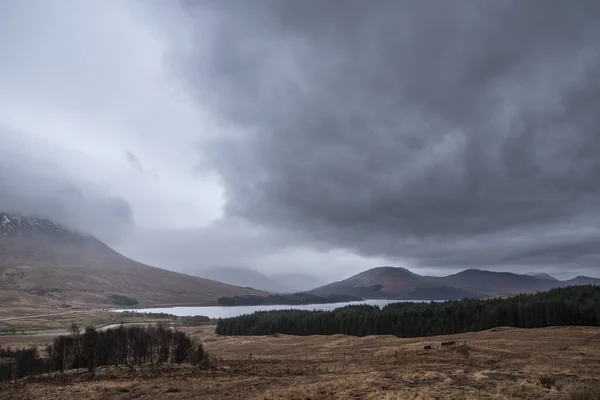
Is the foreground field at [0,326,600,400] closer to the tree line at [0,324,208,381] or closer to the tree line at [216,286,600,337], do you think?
the tree line at [0,324,208,381]

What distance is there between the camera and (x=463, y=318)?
12562cm

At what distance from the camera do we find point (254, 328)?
163750mm

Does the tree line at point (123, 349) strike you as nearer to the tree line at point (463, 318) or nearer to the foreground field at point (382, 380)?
the foreground field at point (382, 380)

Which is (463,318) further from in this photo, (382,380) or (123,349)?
(382,380)

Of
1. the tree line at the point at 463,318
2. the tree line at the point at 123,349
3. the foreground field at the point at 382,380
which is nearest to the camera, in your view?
the foreground field at the point at 382,380

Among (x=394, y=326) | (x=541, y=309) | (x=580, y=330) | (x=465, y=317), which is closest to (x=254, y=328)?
(x=394, y=326)

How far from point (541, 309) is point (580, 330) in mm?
32239

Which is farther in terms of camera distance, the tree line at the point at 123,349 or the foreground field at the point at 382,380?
the tree line at the point at 123,349

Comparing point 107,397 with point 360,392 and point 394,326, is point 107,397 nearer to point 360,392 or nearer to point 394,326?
point 360,392

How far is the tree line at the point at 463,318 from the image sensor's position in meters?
112

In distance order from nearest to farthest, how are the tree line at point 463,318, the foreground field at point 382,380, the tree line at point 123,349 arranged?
1. the foreground field at point 382,380
2. the tree line at point 123,349
3. the tree line at point 463,318

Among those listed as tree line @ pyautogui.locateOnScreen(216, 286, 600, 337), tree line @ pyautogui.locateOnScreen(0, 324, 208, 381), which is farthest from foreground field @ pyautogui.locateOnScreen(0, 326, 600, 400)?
tree line @ pyautogui.locateOnScreen(216, 286, 600, 337)

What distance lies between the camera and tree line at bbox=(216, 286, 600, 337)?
11244cm

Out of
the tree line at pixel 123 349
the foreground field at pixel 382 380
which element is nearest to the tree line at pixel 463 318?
the foreground field at pixel 382 380
